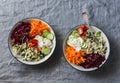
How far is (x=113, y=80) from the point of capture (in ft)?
4.02

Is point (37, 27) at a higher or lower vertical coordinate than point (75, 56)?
higher

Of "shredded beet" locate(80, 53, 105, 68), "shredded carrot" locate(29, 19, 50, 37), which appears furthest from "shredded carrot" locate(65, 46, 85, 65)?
"shredded carrot" locate(29, 19, 50, 37)

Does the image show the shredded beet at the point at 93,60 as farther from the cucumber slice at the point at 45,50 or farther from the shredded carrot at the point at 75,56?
the cucumber slice at the point at 45,50

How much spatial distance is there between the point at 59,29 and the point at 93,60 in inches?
8.1

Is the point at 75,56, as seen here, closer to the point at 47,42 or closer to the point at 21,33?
the point at 47,42

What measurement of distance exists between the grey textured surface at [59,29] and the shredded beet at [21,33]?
0.06 metres

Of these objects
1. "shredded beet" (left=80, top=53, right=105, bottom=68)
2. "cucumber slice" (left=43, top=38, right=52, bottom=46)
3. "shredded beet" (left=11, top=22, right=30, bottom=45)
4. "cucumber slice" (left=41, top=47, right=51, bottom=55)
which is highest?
"shredded beet" (left=11, top=22, right=30, bottom=45)

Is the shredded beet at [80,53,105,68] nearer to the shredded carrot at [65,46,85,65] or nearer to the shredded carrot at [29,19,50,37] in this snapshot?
the shredded carrot at [65,46,85,65]

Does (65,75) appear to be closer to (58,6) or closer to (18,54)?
(18,54)

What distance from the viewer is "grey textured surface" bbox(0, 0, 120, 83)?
124cm

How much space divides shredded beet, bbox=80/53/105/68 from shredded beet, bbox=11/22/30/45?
244mm

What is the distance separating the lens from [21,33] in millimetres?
1270

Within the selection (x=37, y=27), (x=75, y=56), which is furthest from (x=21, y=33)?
(x=75, y=56)

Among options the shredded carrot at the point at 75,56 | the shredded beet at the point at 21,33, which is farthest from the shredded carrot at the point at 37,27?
the shredded carrot at the point at 75,56
